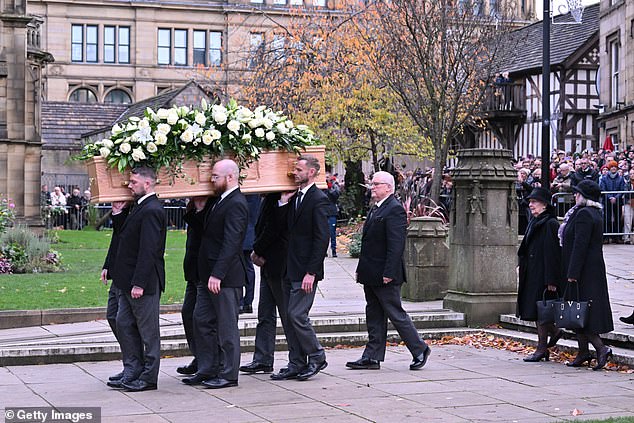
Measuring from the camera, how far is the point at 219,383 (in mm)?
10289

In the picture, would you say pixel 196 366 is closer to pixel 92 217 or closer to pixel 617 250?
pixel 617 250

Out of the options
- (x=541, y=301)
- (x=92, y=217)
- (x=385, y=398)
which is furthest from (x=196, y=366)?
(x=92, y=217)

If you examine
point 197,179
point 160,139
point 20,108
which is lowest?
point 197,179

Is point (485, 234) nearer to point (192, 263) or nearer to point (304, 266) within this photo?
point (304, 266)

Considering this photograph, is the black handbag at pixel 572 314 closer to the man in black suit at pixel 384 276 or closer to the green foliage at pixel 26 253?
the man in black suit at pixel 384 276

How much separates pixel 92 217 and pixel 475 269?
24428 mm

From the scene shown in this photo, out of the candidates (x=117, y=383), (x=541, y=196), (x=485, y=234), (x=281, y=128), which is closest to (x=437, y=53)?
(x=485, y=234)

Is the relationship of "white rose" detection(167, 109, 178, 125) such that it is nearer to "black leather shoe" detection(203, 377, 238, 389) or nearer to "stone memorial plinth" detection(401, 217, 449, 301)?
"black leather shoe" detection(203, 377, 238, 389)

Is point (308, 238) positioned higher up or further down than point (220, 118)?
further down

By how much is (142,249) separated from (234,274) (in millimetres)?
893

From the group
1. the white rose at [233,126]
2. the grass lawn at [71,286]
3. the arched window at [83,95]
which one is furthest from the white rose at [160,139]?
the arched window at [83,95]

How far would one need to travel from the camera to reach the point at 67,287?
1680 cm

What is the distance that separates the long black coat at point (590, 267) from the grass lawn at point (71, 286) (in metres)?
6.03

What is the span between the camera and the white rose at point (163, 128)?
10.6 m
